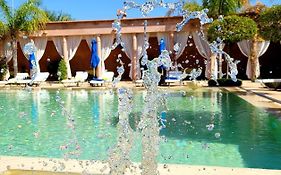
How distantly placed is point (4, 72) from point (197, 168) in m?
19.9

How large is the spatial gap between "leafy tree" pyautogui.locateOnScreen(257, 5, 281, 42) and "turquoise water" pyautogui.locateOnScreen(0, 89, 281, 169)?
88.4 inches

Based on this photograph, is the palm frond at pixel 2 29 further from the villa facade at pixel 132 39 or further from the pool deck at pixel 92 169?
the pool deck at pixel 92 169

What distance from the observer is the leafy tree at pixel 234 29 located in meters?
16.5

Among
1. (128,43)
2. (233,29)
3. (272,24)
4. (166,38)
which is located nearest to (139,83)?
(166,38)

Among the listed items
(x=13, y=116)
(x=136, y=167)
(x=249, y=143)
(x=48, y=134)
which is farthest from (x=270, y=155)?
(x=13, y=116)

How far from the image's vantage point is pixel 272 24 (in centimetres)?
1253

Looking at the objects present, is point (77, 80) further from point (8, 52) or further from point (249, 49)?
point (249, 49)

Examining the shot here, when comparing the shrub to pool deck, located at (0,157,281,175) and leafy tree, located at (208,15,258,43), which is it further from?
pool deck, located at (0,157,281,175)

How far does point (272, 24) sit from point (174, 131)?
631 centimetres

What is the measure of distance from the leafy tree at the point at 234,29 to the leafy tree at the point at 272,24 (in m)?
3.70

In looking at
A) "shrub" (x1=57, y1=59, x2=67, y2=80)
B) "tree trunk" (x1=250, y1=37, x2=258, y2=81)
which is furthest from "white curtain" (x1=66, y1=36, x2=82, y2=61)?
"tree trunk" (x1=250, y1=37, x2=258, y2=81)

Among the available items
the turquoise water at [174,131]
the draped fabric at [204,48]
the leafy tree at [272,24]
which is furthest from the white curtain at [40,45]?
the leafy tree at [272,24]

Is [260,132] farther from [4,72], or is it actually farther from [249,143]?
[4,72]

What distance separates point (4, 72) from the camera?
2252 cm
